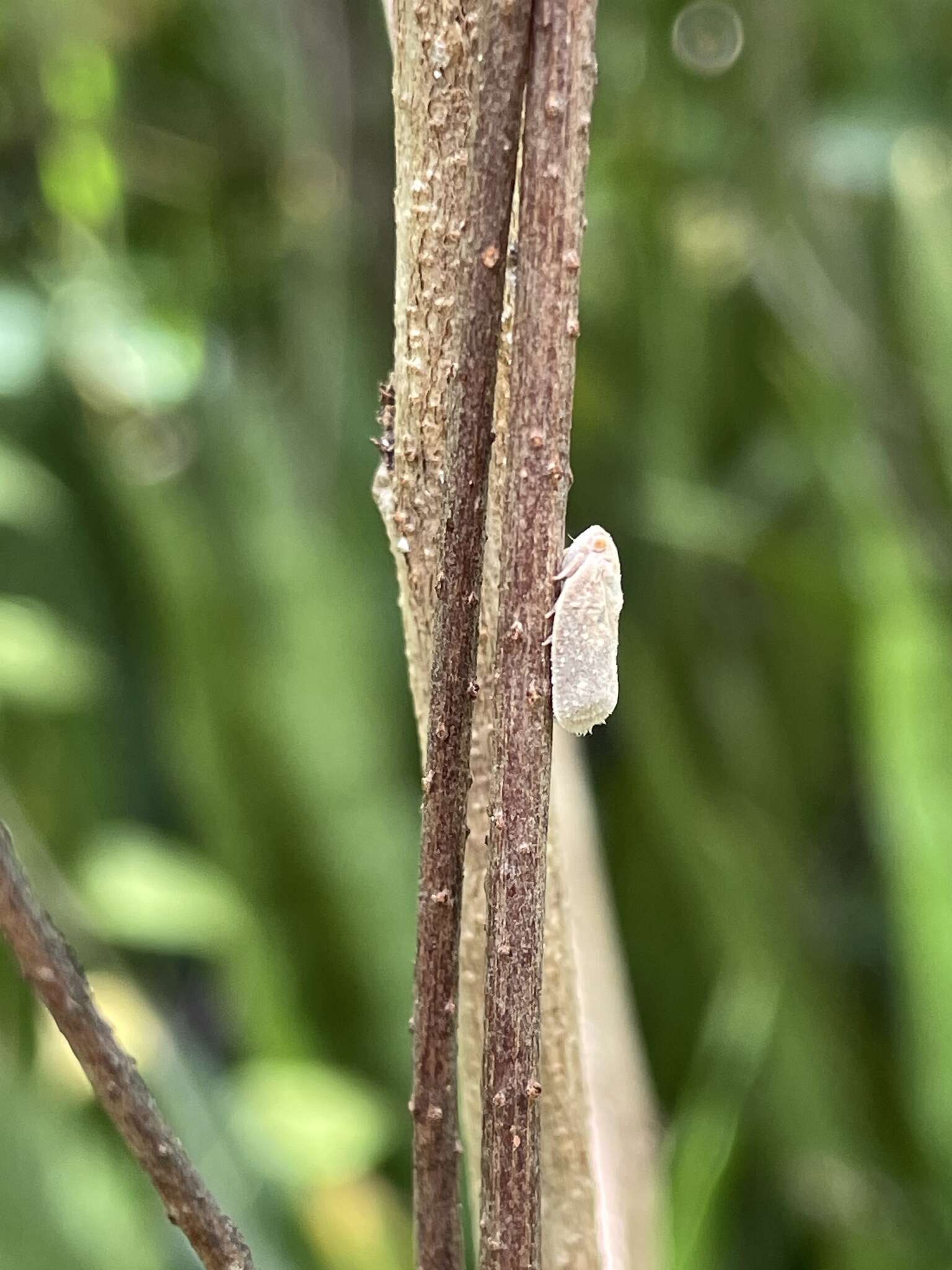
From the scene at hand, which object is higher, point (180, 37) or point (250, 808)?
point (180, 37)

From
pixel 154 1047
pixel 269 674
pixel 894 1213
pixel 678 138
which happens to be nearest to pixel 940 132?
pixel 678 138

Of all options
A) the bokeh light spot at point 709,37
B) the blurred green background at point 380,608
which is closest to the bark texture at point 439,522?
the blurred green background at point 380,608

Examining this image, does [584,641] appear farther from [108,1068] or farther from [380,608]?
[380,608]

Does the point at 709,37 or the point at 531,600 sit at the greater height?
the point at 709,37

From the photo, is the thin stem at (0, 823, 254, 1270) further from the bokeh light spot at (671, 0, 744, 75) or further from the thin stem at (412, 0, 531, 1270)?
the bokeh light spot at (671, 0, 744, 75)

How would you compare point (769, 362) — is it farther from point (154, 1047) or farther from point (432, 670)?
point (432, 670)

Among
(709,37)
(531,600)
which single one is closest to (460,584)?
(531,600)

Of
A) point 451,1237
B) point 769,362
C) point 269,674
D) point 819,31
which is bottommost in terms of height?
point 451,1237
